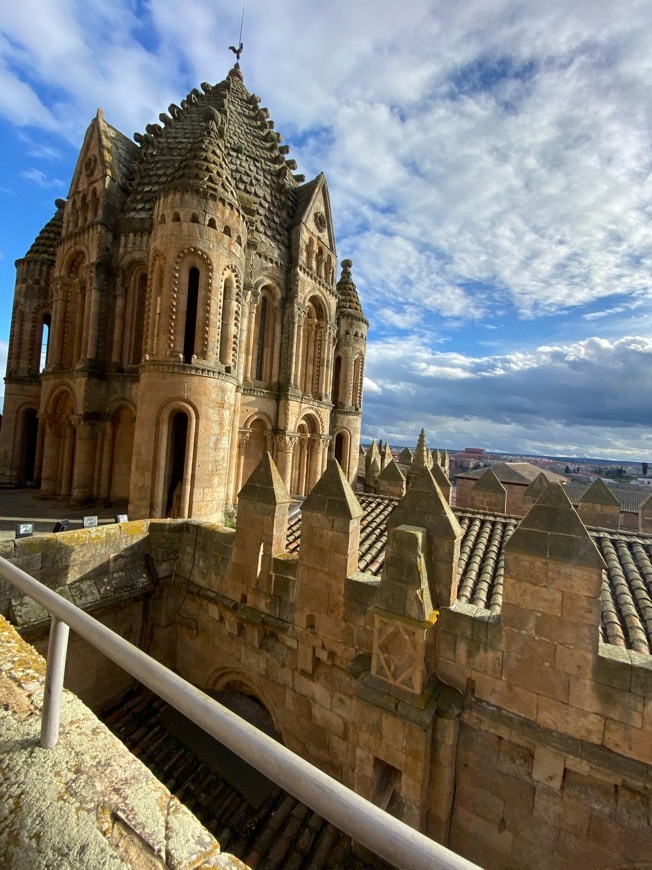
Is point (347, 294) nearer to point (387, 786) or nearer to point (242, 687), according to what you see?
point (242, 687)

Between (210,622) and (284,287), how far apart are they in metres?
15.8

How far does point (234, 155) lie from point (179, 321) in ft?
33.0

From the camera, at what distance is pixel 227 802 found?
6.76 m

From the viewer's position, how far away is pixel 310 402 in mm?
20906

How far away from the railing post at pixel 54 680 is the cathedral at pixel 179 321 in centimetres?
1145

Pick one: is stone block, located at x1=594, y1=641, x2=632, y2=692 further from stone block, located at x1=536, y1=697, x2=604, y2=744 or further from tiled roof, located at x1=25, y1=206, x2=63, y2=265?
tiled roof, located at x1=25, y1=206, x2=63, y2=265

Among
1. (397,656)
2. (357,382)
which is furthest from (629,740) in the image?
(357,382)

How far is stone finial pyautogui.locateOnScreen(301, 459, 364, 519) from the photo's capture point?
6.29 meters

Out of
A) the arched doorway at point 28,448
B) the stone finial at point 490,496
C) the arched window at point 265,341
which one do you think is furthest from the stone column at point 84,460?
the stone finial at point 490,496

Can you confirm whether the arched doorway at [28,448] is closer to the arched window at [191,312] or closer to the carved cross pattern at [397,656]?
the arched window at [191,312]

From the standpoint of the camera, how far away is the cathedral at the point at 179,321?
13617mm

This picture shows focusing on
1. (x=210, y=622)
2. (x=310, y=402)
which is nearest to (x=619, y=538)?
(x=210, y=622)

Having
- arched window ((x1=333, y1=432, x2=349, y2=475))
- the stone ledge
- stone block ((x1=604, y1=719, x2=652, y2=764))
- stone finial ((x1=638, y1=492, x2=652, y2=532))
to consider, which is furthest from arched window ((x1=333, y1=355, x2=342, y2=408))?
the stone ledge

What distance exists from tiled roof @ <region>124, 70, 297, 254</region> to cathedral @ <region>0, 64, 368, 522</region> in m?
0.10
